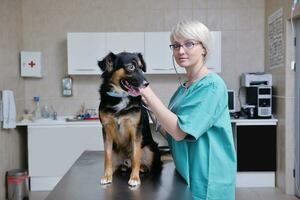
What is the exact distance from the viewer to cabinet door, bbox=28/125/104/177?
4.01 meters

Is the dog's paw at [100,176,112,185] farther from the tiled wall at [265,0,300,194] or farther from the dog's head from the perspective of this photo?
the tiled wall at [265,0,300,194]

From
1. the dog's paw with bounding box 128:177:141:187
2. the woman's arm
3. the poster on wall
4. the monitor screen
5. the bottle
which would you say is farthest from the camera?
the bottle

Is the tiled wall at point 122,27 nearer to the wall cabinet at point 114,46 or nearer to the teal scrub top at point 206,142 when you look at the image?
the wall cabinet at point 114,46

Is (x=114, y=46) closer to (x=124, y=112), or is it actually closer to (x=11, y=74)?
(x=11, y=74)

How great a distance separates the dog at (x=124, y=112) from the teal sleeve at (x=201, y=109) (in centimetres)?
18

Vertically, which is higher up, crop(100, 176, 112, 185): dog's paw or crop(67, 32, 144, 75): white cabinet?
crop(67, 32, 144, 75): white cabinet

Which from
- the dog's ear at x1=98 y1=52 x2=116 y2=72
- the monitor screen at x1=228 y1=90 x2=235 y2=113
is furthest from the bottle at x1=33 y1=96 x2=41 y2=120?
the dog's ear at x1=98 y1=52 x2=116 y2=72

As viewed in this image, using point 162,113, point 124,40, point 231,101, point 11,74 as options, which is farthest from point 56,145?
point 162,113

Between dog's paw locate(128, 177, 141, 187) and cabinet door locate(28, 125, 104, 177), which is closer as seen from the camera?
dog's paw locate(128, 177, 141, 187)

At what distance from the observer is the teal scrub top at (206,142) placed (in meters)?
1.20

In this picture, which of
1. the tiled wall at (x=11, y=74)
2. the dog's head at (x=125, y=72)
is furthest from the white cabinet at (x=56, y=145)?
the dog's head at (x=125, y=72)

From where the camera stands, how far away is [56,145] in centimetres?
402

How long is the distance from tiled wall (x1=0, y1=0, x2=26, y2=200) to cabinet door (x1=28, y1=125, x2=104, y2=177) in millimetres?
A: 244

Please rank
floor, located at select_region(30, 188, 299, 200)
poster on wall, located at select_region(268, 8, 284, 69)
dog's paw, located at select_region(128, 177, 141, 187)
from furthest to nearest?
poster on wall, located at select_region(268, 8, 284, 69), floor, located at select_region(30, 188, 299, 200), dog's paw, located at select_region(128, 177, 141, 187)
